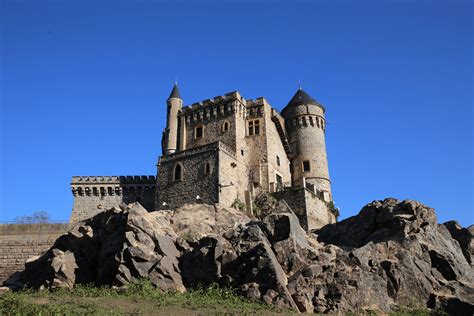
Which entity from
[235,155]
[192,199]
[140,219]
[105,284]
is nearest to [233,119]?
[235,155]

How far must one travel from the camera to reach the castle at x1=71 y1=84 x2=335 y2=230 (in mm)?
34844

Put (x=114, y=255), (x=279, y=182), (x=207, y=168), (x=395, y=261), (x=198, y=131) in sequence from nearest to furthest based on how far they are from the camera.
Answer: (x=114, y=255)
(x=395, y=261)
(x=207, y=168)
(x=279, y=182)
(x=198, y=131)

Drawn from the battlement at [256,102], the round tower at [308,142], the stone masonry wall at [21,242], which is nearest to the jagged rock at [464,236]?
the round tower at [308,142]

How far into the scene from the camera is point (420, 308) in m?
18.5

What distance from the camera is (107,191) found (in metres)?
43.2

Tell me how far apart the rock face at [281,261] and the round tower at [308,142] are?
50.6ft

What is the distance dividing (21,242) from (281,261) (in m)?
20.6

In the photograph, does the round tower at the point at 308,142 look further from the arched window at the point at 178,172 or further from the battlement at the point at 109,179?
the battlement at the point at 109,179

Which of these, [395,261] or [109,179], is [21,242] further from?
[395,261]

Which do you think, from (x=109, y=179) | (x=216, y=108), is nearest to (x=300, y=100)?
(x=216, y=108)

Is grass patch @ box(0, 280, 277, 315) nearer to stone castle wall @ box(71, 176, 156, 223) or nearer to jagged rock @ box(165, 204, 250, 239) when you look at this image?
jagged rock @ box(165, 204, 250, 239)

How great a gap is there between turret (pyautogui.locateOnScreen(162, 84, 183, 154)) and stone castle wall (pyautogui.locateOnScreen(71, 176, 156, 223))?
4.27 m

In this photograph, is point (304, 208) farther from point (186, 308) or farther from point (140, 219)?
point (186, 308)

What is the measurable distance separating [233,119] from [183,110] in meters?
6.52
